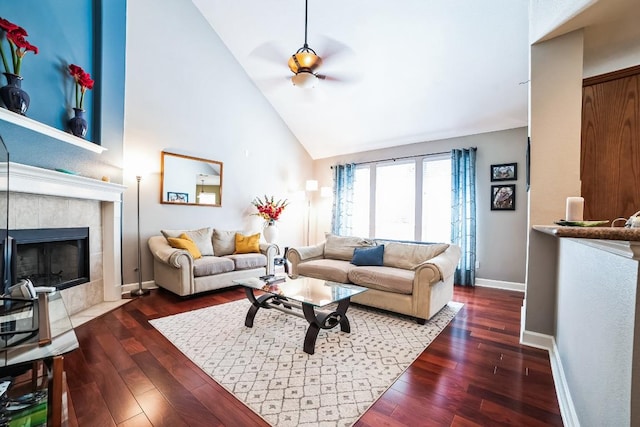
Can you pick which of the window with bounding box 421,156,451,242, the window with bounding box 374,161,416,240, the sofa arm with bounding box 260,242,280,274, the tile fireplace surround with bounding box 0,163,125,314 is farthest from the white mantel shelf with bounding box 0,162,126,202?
the window with bounding box 421,156,451,242

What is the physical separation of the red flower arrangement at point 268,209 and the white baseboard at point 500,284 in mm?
3725

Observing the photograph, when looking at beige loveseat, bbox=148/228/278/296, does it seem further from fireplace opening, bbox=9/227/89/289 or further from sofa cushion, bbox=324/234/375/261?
sofa cushion, bbox=324/234/375/261

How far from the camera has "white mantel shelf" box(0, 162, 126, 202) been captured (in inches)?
87.4

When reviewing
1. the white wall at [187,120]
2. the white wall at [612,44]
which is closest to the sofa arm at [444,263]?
the white wall at [612,44]

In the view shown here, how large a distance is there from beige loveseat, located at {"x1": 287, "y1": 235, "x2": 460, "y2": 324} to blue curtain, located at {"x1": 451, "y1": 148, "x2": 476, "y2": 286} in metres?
1.25

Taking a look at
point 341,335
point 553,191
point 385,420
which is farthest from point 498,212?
point 385,420

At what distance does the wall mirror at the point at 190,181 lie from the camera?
4.16 metres

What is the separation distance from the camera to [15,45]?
232 centimetres

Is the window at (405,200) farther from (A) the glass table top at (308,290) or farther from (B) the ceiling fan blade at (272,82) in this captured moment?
(A) the glass table top at (308,290)

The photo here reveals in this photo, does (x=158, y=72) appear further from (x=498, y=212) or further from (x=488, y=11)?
(x=498, y=212)

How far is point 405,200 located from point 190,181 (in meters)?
3.89

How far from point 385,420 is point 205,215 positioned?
407cm

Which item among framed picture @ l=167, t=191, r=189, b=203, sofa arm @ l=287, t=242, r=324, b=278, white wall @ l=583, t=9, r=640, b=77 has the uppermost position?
white wall @ l=583, t=9, r=640, b=77

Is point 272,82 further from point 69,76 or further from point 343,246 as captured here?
point 343,246
